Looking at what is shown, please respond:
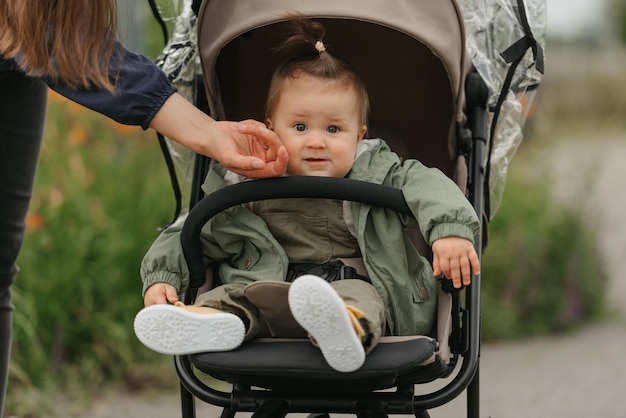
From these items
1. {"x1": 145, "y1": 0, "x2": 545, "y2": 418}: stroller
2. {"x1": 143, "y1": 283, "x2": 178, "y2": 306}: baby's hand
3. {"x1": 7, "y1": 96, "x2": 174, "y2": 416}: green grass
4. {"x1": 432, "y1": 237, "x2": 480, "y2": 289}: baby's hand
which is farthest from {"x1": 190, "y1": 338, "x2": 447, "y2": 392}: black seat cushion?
{"x1": 7, "y1": 96, "x2": 174, "y2": 416}: green grass

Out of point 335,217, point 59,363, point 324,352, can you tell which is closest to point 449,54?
point 335,217

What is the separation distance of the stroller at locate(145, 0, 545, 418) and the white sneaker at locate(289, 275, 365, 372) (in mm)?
65

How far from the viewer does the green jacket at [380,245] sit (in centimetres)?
254

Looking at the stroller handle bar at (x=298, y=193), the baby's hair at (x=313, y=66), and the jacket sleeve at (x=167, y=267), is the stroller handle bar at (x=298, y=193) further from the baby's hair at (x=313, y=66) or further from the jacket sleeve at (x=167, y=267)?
the baby's hair at (x=313, y=66)

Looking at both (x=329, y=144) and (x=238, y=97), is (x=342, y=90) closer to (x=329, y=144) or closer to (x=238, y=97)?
(x=329, y=144)

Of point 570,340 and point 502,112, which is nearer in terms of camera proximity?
point 502,112

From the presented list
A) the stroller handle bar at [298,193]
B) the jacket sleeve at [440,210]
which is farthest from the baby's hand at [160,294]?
the jacket sleeve at [440,210]

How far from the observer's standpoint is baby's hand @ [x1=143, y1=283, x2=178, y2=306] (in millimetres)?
2656

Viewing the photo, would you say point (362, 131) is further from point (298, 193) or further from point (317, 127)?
point (298, 193)

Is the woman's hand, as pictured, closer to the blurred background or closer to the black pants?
the blurred background

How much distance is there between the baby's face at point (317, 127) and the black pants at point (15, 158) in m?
0.78

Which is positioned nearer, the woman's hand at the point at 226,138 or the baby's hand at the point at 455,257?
the baby's hand at the point at 455,257

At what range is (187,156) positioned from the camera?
11.1 feet

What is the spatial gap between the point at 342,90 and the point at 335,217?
0.36 meters
